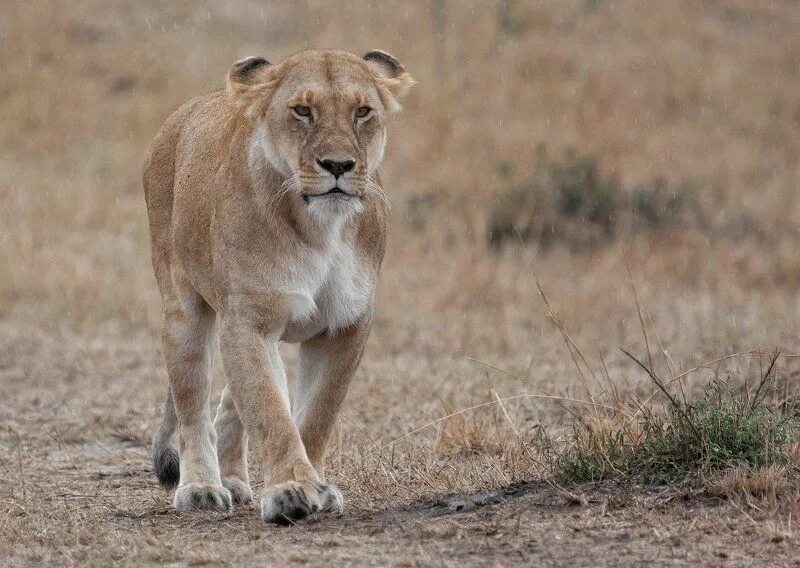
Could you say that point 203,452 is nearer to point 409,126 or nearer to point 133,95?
point 409,126

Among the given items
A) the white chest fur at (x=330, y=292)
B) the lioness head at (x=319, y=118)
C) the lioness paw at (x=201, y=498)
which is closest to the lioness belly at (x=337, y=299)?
the white chest fur at (x=330, y=292)

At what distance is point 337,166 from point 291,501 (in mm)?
1077

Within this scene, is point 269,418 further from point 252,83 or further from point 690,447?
point 690,447

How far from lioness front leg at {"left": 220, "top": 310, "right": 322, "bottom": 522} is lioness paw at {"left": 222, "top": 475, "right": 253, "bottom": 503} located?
84 centimetres

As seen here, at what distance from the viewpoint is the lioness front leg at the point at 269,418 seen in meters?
4.24

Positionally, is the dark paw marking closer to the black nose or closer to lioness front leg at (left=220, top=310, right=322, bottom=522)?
lioness front leg at (left=220, top=310, right=322, bottom=522)

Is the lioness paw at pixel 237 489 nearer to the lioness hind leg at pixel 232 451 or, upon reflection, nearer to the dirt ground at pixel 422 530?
the lioness hind leg at pixel 232 451

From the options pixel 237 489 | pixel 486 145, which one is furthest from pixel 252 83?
pixel 486 145

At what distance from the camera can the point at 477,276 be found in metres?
11.4

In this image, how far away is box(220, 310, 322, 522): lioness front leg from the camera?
4238mm

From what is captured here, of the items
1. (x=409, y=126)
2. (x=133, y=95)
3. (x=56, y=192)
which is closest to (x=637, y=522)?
(x=56, y=192)

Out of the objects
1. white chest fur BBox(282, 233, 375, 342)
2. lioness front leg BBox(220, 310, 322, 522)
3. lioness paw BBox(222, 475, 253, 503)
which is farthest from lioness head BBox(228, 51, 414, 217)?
lioness paw BBox(222, 475, 253, 503)

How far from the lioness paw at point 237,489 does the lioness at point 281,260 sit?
0.03 metres

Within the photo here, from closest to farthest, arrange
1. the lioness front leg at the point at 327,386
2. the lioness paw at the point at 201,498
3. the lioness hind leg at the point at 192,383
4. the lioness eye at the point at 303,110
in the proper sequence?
1. the lioness eye at the point at 303,110
2. the lioness front leg at the point at 327,386
3. the lioness paw at the point at 201,498
4. the lioness hind leg at the point at 192,383
